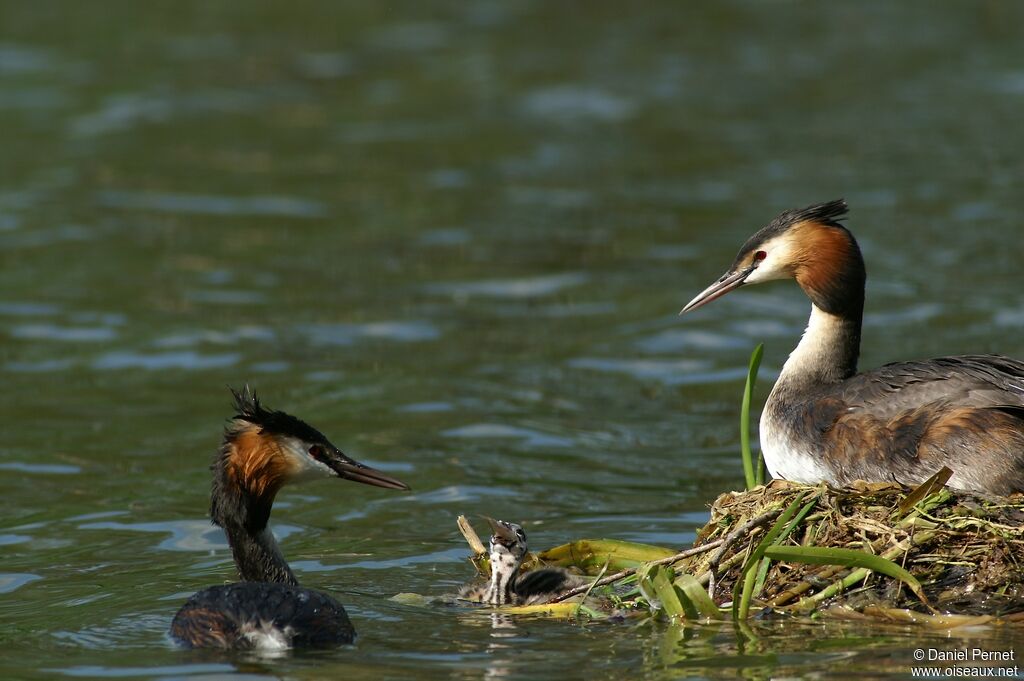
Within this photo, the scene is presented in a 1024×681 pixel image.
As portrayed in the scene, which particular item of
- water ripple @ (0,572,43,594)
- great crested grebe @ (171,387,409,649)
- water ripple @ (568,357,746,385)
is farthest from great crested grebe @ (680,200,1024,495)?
water ripple @ (568,357,746,385)

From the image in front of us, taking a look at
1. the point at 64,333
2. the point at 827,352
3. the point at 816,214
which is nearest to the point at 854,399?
the point at 827,352

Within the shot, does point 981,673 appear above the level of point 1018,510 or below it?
below

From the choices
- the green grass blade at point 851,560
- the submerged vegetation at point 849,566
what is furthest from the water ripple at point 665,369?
the green grass blade at point 851,560

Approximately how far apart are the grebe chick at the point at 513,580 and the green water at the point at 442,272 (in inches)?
7.2

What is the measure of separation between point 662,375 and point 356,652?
6240mm

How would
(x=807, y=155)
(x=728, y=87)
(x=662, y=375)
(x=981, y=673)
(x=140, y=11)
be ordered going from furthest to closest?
(x=140, y=11)
(x=728, y=87)
(x=807, y=155)
(x=662, y=375)
(x=981, y=673)

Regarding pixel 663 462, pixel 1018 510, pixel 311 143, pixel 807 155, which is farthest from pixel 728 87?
pixel 1018 510

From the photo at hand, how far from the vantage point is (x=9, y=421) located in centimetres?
1194

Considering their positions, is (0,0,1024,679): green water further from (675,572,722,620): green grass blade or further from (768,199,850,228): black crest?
(768,199,850,228): black crest

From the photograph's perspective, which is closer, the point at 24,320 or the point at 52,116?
the point at 24,320

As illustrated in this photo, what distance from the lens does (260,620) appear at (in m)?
7.02

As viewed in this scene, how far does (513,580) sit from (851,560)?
1.42 metres

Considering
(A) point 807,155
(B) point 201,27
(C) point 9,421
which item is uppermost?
(B) point 201,27

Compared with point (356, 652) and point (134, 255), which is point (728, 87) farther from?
point (356, 652)
